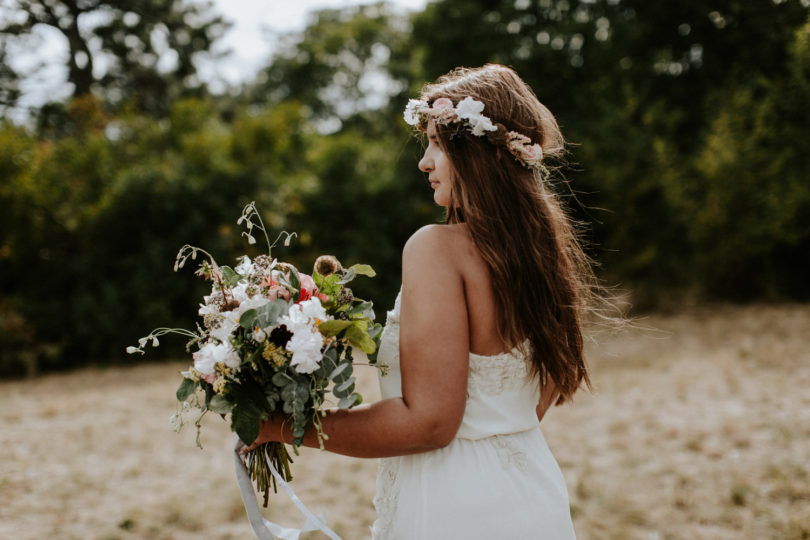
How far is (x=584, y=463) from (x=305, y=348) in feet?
13.8

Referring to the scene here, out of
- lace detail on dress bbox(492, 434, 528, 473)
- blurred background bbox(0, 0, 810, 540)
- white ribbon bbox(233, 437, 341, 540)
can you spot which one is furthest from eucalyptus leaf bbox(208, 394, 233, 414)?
blurred background bbox(0, 0, 810, 540)

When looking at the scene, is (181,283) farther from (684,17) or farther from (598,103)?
(684,17)

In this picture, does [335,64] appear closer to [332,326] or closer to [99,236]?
[99,236]

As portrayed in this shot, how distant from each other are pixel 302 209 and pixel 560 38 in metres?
A: 6.76

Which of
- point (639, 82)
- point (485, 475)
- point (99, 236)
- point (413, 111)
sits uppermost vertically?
point (639, 82)

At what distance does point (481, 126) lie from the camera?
1.58 metres

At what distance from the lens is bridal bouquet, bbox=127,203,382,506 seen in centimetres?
151

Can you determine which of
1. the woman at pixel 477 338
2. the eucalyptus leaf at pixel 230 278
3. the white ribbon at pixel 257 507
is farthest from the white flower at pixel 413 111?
the white ribbon at pixel 257 507

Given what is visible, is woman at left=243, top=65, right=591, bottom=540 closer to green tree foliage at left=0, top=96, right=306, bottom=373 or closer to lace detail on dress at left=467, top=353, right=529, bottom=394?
lace detail on dress at left=467, top=353, right=529, bottom=394

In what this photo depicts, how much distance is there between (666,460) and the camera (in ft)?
16.5

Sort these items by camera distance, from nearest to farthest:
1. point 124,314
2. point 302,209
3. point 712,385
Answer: point 712,385 < point 124,314 < point 302,209

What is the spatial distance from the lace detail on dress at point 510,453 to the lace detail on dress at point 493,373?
138 millimetres

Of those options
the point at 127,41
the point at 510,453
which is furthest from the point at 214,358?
the point at 127,41

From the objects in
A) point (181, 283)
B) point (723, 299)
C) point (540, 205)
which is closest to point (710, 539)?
point (540, 205)
